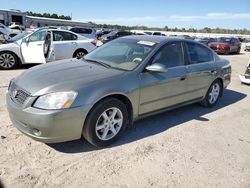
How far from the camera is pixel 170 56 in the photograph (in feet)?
14.1

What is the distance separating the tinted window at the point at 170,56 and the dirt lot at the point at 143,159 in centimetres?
109

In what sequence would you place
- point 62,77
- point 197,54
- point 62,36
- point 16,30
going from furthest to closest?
point 16,30 → point 62,36 → point 197,54 → point 62,77

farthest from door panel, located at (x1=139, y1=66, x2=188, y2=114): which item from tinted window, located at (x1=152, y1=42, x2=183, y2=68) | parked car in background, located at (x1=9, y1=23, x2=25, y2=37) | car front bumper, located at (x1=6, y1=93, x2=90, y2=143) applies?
parked car in background, located at (x1=9, y1=23, x2=25, y2=37)

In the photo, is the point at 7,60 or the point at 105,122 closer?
the point at 105,122

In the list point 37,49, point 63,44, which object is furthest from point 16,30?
point 37,49

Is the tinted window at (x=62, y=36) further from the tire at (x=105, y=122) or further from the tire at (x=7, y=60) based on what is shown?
the tire at (x=105, y=122)

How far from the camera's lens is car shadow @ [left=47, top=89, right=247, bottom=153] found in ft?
11.3

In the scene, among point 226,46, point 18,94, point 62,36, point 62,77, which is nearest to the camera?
point 18,94

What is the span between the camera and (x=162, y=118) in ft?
15.3

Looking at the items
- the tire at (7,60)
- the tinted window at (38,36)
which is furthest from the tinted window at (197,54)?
the tire at (7,60)

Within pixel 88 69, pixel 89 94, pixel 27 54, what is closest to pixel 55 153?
pixel 89 94

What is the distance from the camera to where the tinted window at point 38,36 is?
849 centimetres

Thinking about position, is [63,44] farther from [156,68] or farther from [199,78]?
[156,68]

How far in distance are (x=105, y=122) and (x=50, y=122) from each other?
0.80 meters
